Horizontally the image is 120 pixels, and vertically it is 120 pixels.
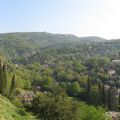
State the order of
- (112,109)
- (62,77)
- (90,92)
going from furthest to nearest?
(62,77), (90,92), (112,109)

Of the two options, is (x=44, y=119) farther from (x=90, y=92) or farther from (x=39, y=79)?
(x=39, y=79)

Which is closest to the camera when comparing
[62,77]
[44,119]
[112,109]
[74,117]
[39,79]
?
[44,119]

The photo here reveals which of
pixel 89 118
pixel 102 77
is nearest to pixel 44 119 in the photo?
pixel 89 118

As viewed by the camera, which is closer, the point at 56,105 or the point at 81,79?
the point at 56,105

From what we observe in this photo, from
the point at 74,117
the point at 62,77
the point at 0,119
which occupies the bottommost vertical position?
the point at 62,77

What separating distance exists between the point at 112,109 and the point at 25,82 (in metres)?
53.6

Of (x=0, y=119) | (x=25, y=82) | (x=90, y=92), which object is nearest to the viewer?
(x=0, y=119)

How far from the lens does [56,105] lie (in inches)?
1807

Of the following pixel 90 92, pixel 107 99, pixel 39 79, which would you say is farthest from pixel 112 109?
pixel 39 79

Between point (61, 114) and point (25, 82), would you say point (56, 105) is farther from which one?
point (25, 82)

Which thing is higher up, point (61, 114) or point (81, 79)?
point (61, 114)

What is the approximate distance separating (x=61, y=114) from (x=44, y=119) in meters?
2.98

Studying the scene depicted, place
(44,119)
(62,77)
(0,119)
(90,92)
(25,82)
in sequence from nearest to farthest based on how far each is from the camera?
(0,119)
(44,119)
(90,92)
(25,82)
(62,77)

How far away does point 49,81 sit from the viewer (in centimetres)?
15662
